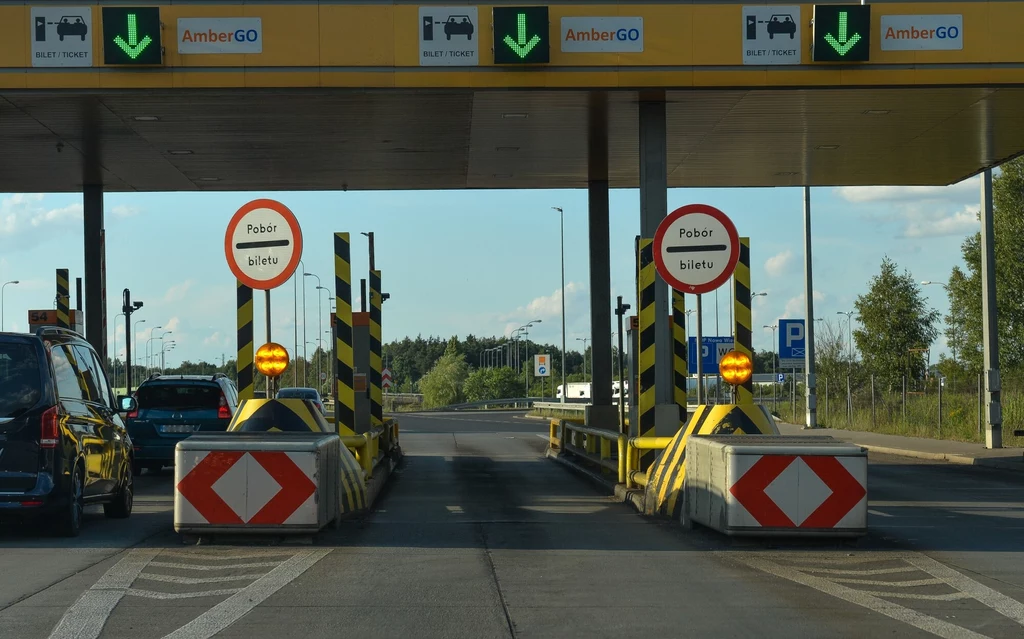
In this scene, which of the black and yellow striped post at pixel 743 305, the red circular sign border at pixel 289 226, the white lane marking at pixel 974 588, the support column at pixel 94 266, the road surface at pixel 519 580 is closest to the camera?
the road surface at pixel 519 580

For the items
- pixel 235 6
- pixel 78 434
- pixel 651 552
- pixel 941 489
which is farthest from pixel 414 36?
pixel 941 489

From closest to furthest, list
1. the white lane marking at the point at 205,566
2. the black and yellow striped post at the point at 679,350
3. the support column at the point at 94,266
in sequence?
the white lane marking at the point at 205,566, the black and yellow striped post at the point at 679,350, the support column at the point at 94,266

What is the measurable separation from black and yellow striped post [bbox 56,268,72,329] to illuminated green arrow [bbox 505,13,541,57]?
39.5 ft

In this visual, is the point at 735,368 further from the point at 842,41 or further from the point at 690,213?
the point at 842,41

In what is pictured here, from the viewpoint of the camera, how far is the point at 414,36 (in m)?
15.1

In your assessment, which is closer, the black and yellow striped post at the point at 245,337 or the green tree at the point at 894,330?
the black and yellow striped post at the point at 245,337

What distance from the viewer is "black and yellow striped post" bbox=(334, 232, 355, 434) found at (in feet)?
50.1

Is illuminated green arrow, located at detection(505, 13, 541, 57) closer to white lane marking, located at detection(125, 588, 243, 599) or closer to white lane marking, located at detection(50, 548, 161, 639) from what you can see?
white lane marking, located at detection(50, 548, 161, 639)

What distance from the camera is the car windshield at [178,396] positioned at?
20797mm

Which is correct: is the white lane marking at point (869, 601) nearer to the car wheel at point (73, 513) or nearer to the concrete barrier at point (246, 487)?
the concrete barrier at point (246, 487)

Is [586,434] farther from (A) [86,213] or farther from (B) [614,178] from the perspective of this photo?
(A) [86,213]

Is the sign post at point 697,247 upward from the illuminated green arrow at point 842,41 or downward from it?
downward

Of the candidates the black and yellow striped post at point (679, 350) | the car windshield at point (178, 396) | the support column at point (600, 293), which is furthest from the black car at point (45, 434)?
the support column at point (600, 293)

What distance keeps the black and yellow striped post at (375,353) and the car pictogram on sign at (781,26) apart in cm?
912
